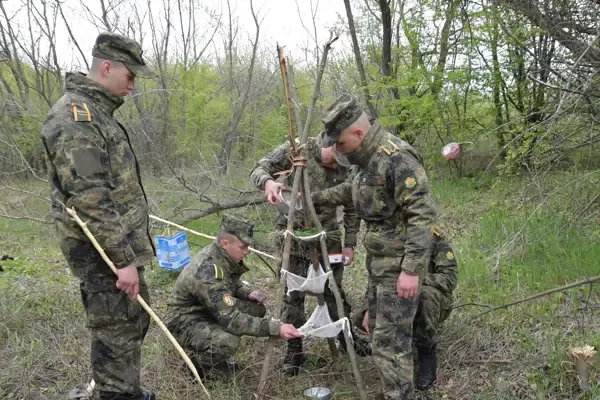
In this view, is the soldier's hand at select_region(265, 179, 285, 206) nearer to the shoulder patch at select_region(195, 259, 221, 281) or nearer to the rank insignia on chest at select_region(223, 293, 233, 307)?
the shoulder patch at select_region(195, 259, 221, 281)

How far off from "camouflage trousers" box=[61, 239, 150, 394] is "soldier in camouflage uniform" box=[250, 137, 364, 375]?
1.33m

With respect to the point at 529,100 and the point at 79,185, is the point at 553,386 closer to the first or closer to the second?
the point at 79,185

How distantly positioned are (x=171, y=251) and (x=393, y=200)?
11.9 feet

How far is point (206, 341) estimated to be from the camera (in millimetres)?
3555

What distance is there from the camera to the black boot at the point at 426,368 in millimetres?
3455

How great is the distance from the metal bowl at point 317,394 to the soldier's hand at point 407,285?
0.88 meters

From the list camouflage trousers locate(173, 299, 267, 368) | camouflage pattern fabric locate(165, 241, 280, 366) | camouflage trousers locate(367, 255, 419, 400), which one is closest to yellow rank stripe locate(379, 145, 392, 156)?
camouflage trousers locate(367, 255, 419, 400)

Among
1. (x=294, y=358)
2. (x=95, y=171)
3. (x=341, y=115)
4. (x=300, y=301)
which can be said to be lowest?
(x=294, y=358)

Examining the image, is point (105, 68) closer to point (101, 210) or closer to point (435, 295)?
point (101, 210)

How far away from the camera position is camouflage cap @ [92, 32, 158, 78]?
2.80 metres

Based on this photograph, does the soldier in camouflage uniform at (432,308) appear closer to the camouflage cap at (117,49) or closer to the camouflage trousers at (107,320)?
the camouflage trousers at (107,320)

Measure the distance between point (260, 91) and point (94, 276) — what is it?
14.8 m

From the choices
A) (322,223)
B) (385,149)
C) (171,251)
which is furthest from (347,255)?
(171,251)

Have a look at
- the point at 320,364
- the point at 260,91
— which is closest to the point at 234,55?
the point at 260,91
